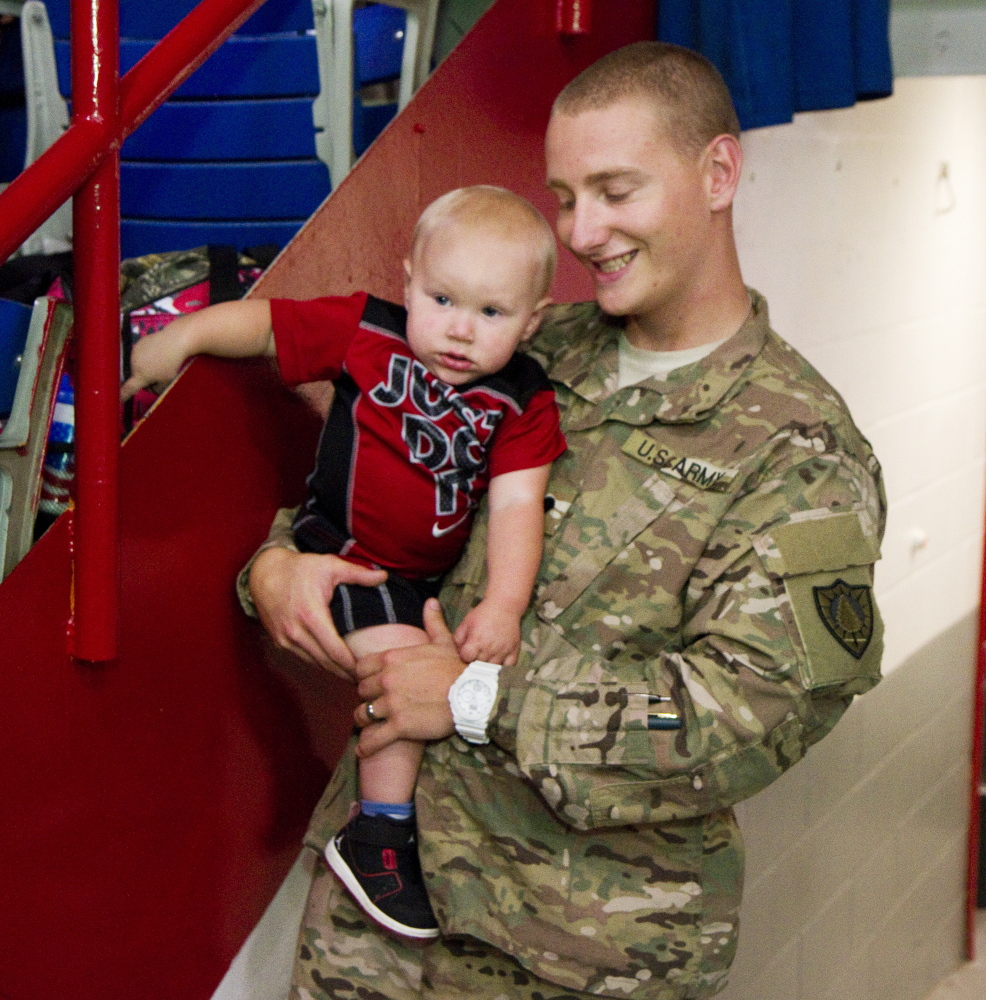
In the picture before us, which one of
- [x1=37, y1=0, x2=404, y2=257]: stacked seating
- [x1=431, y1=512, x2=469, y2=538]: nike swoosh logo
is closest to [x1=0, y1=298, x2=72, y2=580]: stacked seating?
[x1=431, y1=512, x2=469, y2=538]: nike swoosh logo

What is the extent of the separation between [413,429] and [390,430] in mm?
30

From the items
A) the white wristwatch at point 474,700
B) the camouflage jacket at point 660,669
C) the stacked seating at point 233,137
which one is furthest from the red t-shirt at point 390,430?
the stacked seating at point 233,137

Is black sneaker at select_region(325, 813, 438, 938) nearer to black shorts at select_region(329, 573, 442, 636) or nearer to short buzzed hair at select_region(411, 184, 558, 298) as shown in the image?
black shorts at select_region(329, 573, 442, 636)

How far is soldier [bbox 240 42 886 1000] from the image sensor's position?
144 cm

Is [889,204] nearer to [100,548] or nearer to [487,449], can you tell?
[487,449]

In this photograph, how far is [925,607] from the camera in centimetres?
359

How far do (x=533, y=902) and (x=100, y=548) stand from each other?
705 millimetres

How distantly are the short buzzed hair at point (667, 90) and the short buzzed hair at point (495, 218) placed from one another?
→ 157mm

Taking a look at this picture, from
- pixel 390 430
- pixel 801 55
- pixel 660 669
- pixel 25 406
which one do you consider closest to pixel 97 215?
pixel 25 406

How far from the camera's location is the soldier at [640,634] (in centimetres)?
144

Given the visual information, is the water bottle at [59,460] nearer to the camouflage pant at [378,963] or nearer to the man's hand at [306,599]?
the man's hand at [306,599]

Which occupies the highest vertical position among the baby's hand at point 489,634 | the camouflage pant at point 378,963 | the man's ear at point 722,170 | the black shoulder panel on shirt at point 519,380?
the man's ear at point 722,170

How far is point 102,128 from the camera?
4.17ft

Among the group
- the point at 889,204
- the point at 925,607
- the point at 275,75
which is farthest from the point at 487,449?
the point at 925,607
